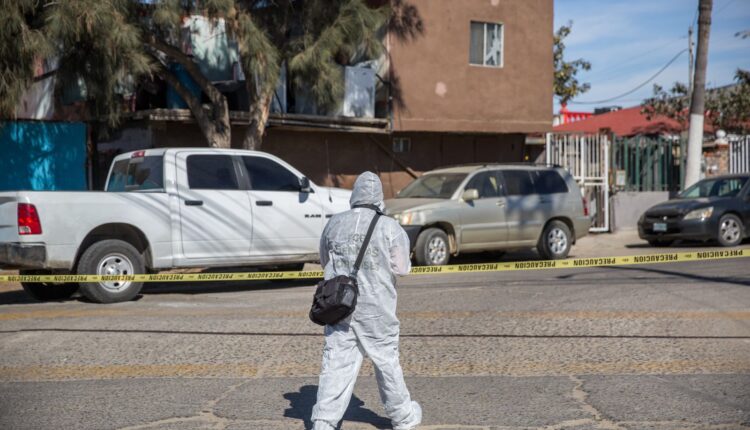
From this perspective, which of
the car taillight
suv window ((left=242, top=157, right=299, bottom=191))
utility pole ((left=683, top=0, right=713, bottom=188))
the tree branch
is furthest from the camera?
utility pole ((left=683, top=0, right=713, bottom=188))

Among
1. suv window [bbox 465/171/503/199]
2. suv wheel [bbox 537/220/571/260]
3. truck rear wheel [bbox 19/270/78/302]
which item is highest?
suv window [bbox 465/171/503/199]

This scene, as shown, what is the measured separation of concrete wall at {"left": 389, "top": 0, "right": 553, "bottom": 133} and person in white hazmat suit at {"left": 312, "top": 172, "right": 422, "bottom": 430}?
51.4ft

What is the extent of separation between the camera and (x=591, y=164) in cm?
2339

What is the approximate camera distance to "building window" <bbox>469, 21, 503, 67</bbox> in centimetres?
2223

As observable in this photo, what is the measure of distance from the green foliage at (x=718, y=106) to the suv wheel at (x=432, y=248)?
1660 centimetres

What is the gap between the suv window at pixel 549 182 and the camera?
54.5 feet

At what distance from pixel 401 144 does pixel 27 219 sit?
12361mm

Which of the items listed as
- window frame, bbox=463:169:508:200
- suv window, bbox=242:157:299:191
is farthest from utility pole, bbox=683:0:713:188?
suv window, bbox=242:157:299:191

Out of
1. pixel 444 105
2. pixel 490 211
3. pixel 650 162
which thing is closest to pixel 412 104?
pixel 444 105

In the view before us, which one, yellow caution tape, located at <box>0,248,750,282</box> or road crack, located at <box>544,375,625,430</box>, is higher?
yellow caution tape, located at <box>0,248,750,282</box>

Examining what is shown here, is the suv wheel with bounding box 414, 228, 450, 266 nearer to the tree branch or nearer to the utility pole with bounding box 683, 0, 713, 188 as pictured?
the tree branch

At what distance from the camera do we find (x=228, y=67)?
20.6 m

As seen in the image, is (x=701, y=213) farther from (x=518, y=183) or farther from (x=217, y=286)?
(x=217, y=286)

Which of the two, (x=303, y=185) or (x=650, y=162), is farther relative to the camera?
(x=650, y=162)
